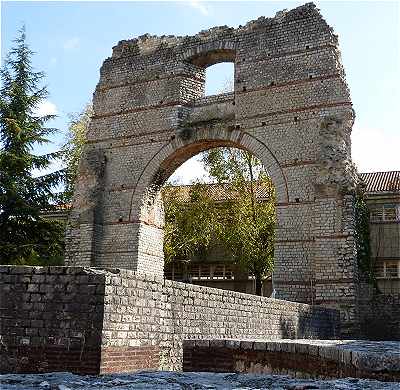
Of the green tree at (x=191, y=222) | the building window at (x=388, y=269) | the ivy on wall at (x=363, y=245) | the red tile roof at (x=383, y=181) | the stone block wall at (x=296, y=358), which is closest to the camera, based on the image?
the stone block wall at (x=296, y=358)

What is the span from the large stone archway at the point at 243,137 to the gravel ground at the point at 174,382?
32.1 ft

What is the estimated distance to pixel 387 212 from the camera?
2400 centimetres

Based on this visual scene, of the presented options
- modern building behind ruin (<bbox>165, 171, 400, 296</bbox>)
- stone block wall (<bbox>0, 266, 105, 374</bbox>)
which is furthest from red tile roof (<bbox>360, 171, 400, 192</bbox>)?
stone block wall (<bbox>0, 266, 105, 374</bbox>)

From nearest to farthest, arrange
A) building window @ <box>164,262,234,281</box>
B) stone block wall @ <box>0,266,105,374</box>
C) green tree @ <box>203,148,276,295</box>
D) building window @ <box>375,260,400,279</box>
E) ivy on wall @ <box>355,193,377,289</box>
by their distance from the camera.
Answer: stone block wall @ <box>0,266,105,374</box>, ivy on wall @ <box>355,193,377,289</box>, green tree @ <box>203,148,276,295</box>, building window @ <box>375,260,400,279</box>, building window @ <box>164,262,234,281</box>

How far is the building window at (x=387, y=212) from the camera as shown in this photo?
2388 centimetres

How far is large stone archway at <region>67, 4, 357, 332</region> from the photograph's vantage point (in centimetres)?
1477

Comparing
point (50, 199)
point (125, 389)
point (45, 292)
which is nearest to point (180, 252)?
point (50, 199)

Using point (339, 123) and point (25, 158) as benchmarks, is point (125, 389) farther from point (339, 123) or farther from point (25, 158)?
point (25, 158)

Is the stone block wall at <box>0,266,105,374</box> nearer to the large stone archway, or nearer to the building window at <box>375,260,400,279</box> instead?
the large stone archway

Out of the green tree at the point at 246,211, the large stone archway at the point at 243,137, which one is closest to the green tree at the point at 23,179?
the large stone archway at the point at 243,137

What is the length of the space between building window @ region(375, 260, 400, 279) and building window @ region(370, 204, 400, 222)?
5.98 ft

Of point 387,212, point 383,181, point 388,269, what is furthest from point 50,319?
point 383,181

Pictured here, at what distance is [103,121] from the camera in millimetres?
18984

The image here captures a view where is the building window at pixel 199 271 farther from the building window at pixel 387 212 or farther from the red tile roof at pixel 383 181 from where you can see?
the red tile roof at pixel 383 181
